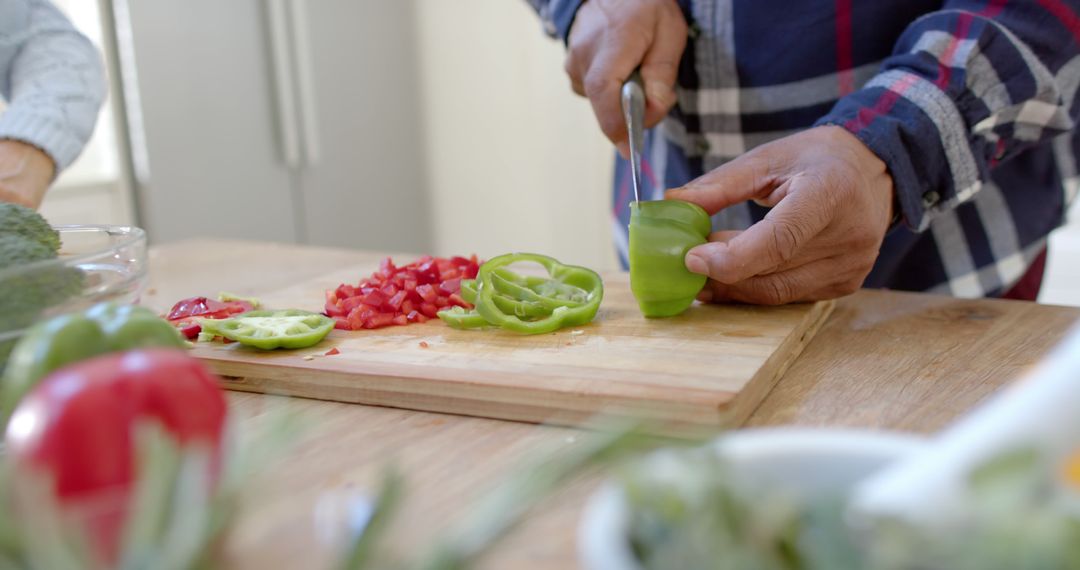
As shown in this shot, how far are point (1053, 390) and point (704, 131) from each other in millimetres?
1397

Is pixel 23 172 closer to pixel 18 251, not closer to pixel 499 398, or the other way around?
pixel 18 251

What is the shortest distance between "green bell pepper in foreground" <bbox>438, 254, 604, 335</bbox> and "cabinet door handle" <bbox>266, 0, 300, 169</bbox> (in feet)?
8.09

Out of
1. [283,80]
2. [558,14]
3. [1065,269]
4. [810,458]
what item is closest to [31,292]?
[810,458]

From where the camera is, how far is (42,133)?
1.66 metres

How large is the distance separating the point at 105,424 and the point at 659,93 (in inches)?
45.7

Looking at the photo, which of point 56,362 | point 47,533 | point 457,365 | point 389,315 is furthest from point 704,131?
point 47,533

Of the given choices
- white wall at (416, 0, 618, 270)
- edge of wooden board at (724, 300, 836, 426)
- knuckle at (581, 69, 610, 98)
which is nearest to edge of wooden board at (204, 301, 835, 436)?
edge of wooden board at (724, 300, 836, 426)

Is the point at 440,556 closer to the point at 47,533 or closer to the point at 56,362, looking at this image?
the point at 47,533

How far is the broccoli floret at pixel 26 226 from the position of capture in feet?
3.47

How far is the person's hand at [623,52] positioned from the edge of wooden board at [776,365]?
0.44m

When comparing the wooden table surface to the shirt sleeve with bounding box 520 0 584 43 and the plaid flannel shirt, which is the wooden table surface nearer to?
the plaid flannel shirt

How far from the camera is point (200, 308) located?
1.44 m

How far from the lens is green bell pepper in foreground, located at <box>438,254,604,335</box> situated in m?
1.29

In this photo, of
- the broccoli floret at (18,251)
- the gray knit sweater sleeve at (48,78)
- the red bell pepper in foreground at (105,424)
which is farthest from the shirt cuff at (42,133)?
the red bell pepper in foreground at (105,424)
